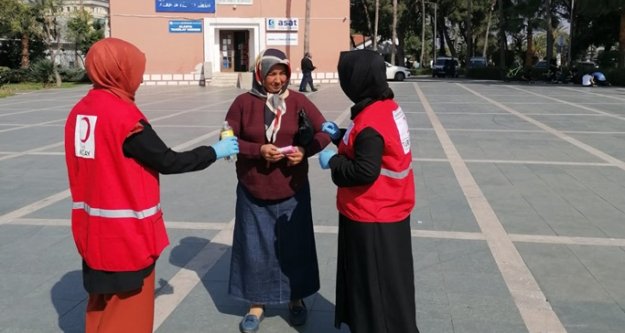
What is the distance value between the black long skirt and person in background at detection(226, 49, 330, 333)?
2.07 ft

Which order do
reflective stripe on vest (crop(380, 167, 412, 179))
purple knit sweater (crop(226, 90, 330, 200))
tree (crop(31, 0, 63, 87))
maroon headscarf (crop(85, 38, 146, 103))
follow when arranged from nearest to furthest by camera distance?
1. maroon headscarf (crop(85, 38, 146, 103))
2. reflective stripe on vest (crop(380, 167, 412, 179))
3. purple knit sweater (crop(226, 90, 330, 200))
4. tree (crop(31, 0, 63, 87))

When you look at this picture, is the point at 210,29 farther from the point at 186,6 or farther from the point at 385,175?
the point at 385,175

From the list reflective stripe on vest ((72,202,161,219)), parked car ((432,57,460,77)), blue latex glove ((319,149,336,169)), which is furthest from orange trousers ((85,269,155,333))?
parked car ((432,57,460,77))

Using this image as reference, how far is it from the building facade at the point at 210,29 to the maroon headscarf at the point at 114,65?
95.2 ft

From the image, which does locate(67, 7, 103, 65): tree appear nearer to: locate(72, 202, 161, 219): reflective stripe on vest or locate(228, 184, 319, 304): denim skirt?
locate(228, 184, 319, 304): denim skirt

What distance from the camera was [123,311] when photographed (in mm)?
2770

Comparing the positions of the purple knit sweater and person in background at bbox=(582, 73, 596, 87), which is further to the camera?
person in background at bbox=(582, 73, 596, 87)

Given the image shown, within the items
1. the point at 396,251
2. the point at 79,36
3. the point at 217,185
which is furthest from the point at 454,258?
the point at 79,36

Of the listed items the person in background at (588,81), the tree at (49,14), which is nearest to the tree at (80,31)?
the tree at (49,14)

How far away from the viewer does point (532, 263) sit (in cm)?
480

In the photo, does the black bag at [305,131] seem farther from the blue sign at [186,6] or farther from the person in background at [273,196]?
the blue sign at [186,6]

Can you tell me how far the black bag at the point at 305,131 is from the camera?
3.42m

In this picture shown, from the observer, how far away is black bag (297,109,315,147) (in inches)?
134

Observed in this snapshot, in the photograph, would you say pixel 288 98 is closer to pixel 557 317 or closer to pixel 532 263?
pixel 557 317
